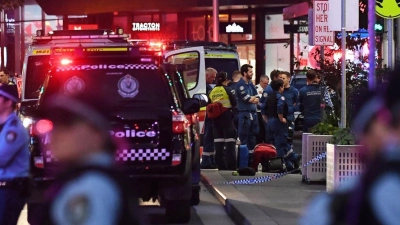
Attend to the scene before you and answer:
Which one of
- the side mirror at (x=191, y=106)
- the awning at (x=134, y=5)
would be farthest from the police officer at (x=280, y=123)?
the awning at (x=134, y=5)

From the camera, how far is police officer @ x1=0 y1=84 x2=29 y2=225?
687 centimetres

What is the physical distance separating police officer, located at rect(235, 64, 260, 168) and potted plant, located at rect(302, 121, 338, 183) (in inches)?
114

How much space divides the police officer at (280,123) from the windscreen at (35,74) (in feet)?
14.1

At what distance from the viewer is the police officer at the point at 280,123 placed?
17.1 metres

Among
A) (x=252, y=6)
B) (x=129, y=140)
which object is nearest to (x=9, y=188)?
(x=129, y=140)

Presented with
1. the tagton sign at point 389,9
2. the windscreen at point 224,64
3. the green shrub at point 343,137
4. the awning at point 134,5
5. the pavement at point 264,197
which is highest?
the awning at point 134,5

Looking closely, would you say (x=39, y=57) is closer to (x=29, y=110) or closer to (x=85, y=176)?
(x=29, y=110)

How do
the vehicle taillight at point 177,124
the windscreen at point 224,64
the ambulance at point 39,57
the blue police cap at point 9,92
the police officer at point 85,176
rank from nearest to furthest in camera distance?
1. the police officer at point 85,176
2. the blue police cap at point 9,92
3. the vehicle taillight at point 177,124
4. the ambulance at point 39,57
5. the windscreen at point 224,64

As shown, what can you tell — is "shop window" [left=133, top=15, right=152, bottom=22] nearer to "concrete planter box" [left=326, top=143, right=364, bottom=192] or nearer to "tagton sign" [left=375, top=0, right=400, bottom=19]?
"tagton sign" [left=375, top=0, right=400, bottom=19]

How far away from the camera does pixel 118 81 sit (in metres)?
10.7

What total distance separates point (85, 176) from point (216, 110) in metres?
13.9

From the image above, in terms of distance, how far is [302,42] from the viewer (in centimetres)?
4025

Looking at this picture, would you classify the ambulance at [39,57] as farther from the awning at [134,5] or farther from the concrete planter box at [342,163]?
the awning at [134,5]

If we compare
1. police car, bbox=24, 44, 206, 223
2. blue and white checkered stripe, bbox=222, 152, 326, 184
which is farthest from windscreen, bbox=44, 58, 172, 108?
blue and white checkered stripe, bbox=222, 152, 326, 184
